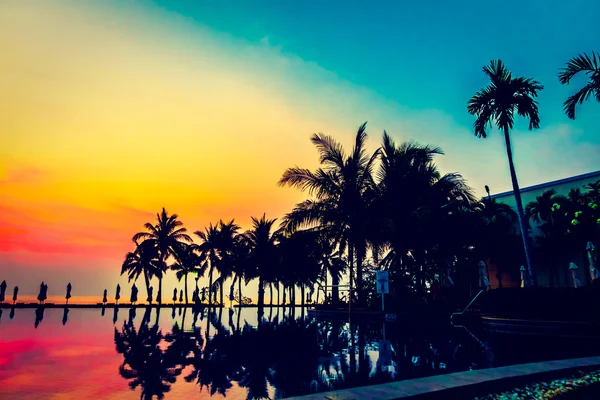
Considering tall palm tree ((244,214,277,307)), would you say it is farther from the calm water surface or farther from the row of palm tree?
the calm water surface

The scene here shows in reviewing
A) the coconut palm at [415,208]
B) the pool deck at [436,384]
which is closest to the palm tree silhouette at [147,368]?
the pool deck at [436,384]

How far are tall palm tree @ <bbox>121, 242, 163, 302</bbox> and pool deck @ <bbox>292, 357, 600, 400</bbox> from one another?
42.4 metres

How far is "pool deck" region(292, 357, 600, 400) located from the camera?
160 inches

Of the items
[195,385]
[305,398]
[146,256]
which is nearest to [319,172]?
[195,385]

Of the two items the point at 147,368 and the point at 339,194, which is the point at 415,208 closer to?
the point at 339,194

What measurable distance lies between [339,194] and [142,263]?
2962 centimetres

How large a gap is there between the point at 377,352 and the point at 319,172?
550 inches

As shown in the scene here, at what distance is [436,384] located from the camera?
4605mm

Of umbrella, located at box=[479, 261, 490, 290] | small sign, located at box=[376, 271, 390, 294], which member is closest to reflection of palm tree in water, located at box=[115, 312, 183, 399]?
small sign, located at box=[376, 271, 390, 294]

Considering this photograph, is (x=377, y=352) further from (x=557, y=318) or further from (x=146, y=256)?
(x=146, y=256)

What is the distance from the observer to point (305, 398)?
3.90 m

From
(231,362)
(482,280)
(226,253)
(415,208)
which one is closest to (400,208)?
(415,208)

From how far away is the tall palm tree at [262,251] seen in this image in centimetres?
4062

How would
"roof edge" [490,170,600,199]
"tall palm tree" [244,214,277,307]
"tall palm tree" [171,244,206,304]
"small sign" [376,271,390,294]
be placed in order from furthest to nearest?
"tall palm tree" [171,244,206,304] → "tall palm tree" [244,214,277,307] → "roof edge" [490,170,600,199] → "small sign" [376,271,390,294]
